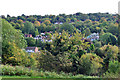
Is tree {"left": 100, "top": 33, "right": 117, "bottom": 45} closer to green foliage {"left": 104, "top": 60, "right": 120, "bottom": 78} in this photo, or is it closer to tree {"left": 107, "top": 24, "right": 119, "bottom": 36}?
tree {"left": 107, "top": 24, "right": 119, "bottom": 36}

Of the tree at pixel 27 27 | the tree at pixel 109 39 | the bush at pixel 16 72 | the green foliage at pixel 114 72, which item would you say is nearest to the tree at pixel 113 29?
the tree at pixel 109 39

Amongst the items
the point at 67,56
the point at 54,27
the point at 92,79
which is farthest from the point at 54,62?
the point at 54,27

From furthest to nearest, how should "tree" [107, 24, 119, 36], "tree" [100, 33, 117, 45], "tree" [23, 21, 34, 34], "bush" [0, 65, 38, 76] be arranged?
"tree" [23, 21, 34, 34] < "tree" [107, 24, 119, 36] < "tree" [100, 33, 117, 45] < "bush" [0, 65, 38, 76]

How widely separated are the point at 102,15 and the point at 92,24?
8770 millimetres

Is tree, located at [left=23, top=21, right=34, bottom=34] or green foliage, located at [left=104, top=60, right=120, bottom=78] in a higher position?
tree, located at [left=23, top=21, right=34, bottom=34]

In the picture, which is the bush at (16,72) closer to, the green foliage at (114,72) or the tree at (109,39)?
the green foliage at (114,72)

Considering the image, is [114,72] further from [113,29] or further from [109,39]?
[113,29]

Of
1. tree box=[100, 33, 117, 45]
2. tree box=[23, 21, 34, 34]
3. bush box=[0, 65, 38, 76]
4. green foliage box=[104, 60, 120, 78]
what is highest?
tree box=[23, 21, 34, 34]

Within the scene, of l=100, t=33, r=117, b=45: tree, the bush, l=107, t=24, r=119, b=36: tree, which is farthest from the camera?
l=107, t=24, r=119, b=36: tree

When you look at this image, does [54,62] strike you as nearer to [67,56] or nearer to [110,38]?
[67,56]

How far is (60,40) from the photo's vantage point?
30.8ft

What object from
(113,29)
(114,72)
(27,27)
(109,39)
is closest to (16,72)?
(114,72)

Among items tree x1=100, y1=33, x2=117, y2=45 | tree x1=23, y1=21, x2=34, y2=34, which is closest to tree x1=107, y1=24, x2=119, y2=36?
tree x1=100, y1=33, x2=117, y2=45

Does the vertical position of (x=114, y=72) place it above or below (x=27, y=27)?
below
